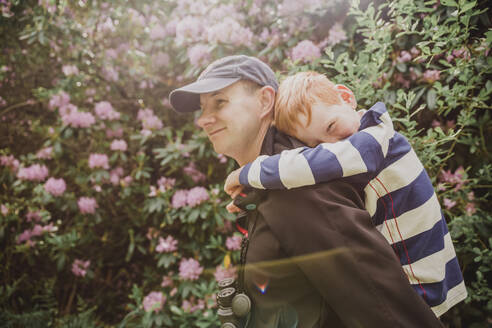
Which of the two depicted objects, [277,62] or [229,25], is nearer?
[229,25]

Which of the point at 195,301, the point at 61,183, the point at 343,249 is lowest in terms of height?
the point at 195,301

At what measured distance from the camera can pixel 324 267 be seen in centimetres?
71

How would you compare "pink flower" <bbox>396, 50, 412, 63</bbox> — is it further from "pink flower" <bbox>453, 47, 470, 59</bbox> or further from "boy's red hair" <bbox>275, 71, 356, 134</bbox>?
"boy's red hair" <bbox>275, 71, 356, 134</bbox>

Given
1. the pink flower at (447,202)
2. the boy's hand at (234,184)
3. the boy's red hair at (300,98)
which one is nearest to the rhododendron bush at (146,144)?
the pink flower at (447,202)

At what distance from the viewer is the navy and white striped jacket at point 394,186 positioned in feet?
2.40

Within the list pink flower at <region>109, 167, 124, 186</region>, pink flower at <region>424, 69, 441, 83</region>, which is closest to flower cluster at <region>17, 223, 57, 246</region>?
pink flower at <region>109, 167, 124, 186</region>

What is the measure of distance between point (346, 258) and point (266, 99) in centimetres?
60

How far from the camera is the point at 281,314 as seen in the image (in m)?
0.83

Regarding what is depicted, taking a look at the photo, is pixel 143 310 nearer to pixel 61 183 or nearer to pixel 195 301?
pixel 195 301

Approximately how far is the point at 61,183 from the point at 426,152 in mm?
2626

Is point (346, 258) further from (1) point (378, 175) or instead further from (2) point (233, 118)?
(2) point (233, 118)

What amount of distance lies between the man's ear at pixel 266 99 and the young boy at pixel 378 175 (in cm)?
12

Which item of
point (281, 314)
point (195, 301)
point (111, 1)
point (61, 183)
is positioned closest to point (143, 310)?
point (195, 301)

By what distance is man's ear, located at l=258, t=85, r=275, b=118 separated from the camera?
1021 mm
